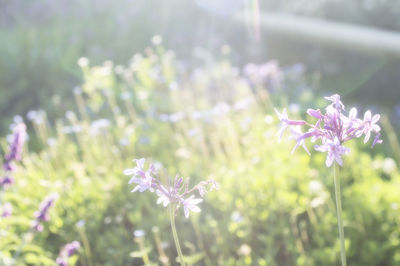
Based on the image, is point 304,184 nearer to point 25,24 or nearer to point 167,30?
point 167,30

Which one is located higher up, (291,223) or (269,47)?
(269,47)

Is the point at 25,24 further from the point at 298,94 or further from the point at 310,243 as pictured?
the point at 310,243

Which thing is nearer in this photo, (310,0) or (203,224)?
(203,224)

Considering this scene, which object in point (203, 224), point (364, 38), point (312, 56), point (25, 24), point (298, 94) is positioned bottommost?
point (203, 224)

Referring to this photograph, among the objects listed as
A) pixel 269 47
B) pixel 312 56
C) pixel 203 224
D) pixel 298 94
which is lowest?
pixel 203 224

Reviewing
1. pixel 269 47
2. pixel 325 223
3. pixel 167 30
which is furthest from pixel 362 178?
pixel 167 30

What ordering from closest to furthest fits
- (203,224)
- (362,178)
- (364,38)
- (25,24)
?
1. (203,224)
2. (362,178)
3. (364,38)
4. (25,24)

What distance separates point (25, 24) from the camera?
8516 millimetres

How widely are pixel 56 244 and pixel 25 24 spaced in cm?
613

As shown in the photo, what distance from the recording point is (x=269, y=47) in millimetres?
7305

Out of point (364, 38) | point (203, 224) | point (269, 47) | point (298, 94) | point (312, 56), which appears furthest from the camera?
point (269, 47)

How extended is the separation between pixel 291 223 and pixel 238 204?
36 centimetres

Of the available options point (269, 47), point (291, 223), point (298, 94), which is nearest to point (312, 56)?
point (269, 47)

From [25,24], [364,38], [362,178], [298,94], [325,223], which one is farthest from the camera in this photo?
[25,24]
